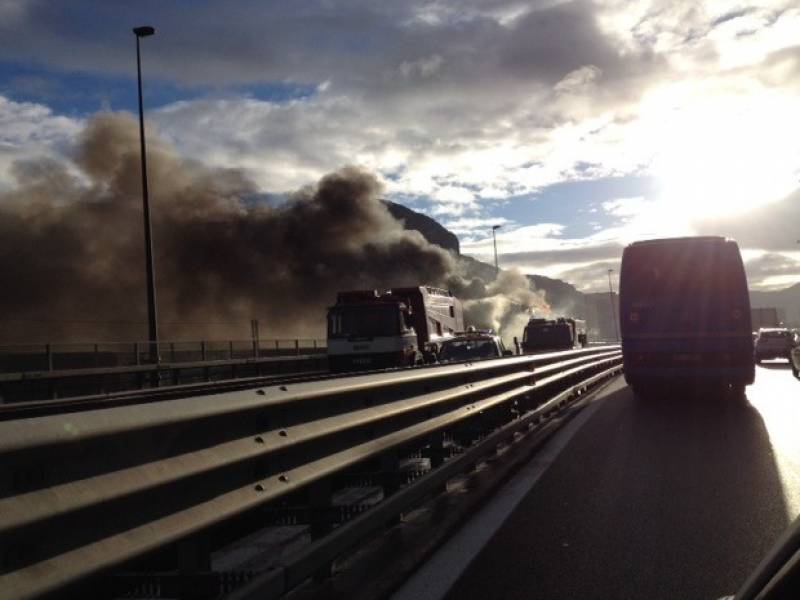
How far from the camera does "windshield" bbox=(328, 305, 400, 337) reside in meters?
23.8

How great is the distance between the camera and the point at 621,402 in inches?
638

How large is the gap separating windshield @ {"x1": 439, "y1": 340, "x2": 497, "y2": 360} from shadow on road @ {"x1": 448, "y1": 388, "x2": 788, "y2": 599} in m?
10.5

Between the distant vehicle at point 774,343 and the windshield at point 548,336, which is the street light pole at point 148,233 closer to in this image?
the windshield at point 548,336

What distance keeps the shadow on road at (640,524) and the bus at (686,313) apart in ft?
19.0

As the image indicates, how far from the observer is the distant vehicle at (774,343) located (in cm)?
3641

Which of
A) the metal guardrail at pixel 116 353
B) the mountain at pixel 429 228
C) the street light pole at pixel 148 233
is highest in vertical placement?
the mountain at pixel 429 228

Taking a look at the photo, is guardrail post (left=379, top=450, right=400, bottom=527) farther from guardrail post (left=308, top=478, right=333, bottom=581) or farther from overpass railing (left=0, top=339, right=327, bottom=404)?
overpass railing (left=0, top=339, right=327, bottom=404)

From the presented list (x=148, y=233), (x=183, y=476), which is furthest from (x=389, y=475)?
(x=148, y=233)

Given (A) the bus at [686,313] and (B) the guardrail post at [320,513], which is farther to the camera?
(A) the bus at [686,313]

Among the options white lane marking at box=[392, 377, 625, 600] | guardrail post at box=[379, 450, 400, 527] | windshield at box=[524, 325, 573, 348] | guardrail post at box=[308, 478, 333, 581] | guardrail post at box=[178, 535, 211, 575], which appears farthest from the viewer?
windshield at box=[524, 325, 573, 348]

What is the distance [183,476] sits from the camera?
3.04 metres

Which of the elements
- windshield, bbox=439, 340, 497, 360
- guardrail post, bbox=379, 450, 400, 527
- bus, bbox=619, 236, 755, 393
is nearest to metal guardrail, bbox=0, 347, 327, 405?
windshield, bbox=439, 340, 497, 360

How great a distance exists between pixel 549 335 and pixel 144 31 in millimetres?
17551

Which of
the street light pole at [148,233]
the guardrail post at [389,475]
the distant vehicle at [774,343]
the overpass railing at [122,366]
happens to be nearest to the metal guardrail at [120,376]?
the overpass railing at [122,366]
